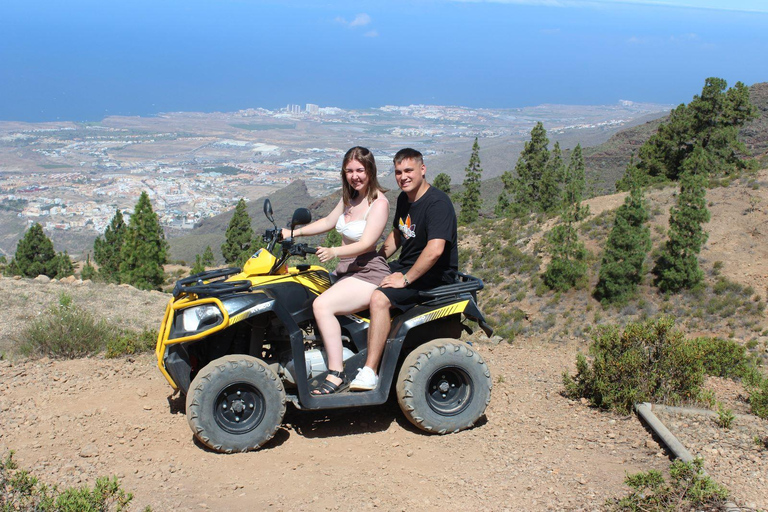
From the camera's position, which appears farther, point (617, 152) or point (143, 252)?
point (617, 152)

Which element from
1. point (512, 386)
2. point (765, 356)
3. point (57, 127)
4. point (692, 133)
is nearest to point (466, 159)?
point (692, 133)

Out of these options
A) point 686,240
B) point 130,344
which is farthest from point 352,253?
point 686,240

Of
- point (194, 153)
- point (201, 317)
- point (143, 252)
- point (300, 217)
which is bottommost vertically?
point (143, 252)

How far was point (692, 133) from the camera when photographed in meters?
31.4

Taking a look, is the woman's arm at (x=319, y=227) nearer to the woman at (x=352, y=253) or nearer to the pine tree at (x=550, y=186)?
the woman at (x=352, y=253)

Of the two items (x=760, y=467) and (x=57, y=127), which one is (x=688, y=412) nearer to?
(x=760, y=467)

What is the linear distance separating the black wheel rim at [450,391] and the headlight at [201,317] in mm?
1888

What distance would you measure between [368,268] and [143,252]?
31424mm

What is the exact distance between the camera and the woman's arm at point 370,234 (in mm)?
5062

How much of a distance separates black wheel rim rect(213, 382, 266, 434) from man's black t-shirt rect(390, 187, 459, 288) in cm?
167

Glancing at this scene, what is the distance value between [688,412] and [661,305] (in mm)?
15841

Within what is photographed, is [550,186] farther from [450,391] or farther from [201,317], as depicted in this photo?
[201,317]

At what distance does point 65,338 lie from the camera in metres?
7.40

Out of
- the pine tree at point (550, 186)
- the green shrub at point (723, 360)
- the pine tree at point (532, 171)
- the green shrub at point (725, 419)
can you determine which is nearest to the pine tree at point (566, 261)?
the pine tree at point (550, 186)
